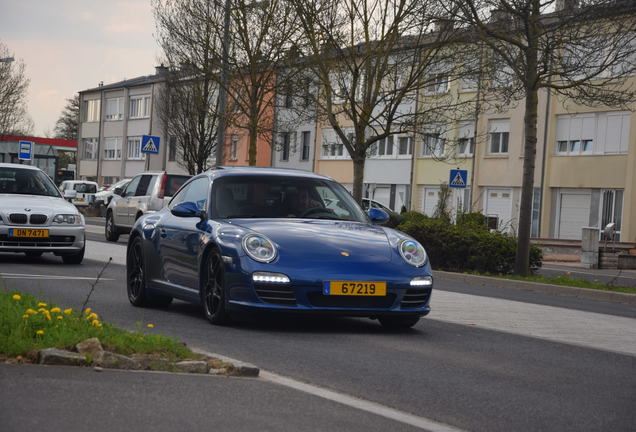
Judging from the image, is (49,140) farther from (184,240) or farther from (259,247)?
(259,247)

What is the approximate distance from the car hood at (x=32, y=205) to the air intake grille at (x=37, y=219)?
66 millimetres

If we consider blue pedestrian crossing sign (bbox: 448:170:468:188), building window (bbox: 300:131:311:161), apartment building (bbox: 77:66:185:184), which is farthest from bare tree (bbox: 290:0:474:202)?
apartment building (bbox: 77:66:185:184)

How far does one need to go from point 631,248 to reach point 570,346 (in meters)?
29.4

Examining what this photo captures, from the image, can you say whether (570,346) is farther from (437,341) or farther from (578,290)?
(578,290)

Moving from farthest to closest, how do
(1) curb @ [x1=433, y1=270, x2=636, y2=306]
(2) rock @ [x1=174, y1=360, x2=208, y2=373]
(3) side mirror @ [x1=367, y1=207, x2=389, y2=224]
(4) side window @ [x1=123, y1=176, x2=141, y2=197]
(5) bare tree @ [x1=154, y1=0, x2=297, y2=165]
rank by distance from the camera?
(5) bare tree @ [x1=154, y1=0, x2=297, y2=165] < (4) side window @ [x1=123, y1=176, x2=141, y2=197] < (1) curb @ [x1=433, y1=270, x2=636, y2=306] < (3) side mirror @ [x1=367, y1=207, x2=389, y2=224] < (2) rock @ [x1=174, y1=360, x2=208, y2=373]

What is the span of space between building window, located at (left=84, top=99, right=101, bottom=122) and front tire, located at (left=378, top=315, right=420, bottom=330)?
88.9 meters

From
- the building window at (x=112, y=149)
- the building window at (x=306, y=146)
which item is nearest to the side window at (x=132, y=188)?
the building window at (x=306, y=146)

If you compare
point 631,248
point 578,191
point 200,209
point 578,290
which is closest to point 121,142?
point 578,191

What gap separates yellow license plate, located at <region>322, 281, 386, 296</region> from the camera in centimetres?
906

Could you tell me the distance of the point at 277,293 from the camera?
9.08m

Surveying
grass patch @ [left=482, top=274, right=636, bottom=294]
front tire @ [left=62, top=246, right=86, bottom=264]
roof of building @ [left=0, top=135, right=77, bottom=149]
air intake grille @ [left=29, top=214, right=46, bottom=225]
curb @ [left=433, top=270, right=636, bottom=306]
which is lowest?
curb @ [left=433, top=270, right=636, bottom=306]

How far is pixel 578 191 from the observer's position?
150ft

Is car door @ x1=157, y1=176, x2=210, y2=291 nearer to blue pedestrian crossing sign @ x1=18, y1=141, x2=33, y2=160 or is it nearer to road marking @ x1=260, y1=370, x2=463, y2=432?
road marking @ x1=260, y1=370, x2=463, y2=432

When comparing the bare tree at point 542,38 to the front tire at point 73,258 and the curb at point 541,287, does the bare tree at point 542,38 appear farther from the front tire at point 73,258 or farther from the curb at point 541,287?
the front tire at point 73,258
